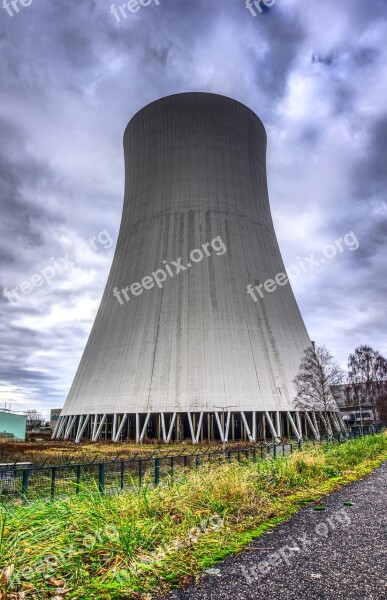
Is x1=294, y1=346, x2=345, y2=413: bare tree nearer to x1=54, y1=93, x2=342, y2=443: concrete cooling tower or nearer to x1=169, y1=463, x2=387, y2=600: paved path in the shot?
x1=54, y1=93, x2=342, y2=443: concrete cooling tower

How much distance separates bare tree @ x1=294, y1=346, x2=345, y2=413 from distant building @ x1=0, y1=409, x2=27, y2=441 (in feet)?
70.0

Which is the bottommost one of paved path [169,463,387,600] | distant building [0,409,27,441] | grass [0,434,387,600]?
paved path [169,463,387,600]

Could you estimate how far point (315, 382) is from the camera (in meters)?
22.9

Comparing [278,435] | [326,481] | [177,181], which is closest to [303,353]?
[278,435]

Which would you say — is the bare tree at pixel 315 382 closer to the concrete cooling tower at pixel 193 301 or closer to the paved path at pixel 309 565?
the concrete cooling tower at pixel 193 301

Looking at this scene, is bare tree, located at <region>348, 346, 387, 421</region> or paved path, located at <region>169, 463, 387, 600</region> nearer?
paved path, located at <region>169, 463, 387, 600</region>

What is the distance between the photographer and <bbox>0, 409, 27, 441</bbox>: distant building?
106 feet

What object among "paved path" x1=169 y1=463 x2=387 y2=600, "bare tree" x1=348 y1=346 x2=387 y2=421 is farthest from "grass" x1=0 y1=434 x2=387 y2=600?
"bare tree" x1=348 y1=346 x2=387 y2=421

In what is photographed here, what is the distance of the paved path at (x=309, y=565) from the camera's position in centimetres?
303

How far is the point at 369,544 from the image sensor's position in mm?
4098

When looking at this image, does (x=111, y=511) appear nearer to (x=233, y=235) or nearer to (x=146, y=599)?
(x=146, y=599)

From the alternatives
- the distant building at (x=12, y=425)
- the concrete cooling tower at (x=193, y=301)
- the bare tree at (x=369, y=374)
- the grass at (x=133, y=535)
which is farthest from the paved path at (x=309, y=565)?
the bare tree at (x=369, y=374)

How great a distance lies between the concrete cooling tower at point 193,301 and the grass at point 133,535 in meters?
14.7

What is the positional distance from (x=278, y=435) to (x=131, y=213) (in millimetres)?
13910
